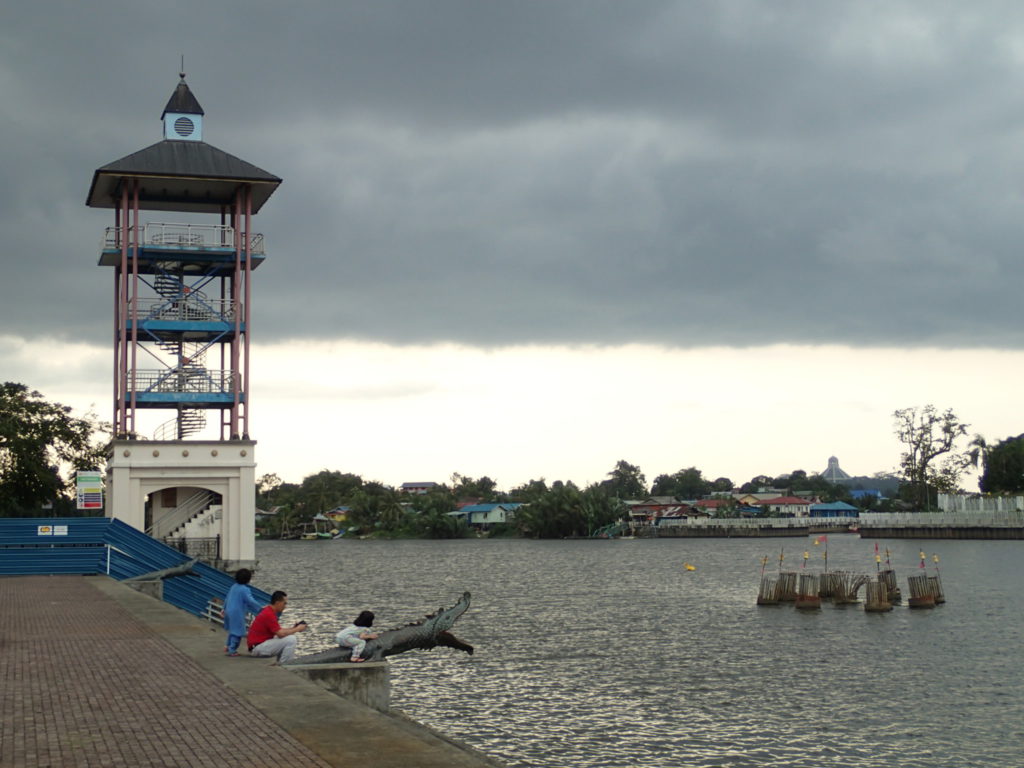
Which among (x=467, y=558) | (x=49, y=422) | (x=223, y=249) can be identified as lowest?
(x=467, y=558)

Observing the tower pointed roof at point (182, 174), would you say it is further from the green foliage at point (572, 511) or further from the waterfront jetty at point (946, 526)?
the green foliage at point (572, 511)

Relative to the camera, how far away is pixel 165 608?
28031 millimetres

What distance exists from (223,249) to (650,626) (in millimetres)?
28349

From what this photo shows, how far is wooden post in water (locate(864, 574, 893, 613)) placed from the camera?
1975 inches

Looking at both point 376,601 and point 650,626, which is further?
point 376,601

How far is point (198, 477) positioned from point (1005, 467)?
520 ft

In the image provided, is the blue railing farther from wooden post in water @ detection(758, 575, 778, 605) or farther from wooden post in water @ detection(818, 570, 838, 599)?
wooden post in water @ detection(818, 570, 838, 599)

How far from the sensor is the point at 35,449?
73750 mm

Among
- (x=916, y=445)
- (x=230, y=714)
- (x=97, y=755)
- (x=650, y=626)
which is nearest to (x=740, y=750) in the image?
(x=230, y=714)

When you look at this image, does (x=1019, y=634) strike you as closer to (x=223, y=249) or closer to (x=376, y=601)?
(x=376, y=601)

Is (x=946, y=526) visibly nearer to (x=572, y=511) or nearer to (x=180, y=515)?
(x=572, y=511)

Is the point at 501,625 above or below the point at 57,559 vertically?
below

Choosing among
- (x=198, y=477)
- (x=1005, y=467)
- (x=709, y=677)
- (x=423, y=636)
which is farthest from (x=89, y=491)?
(x=1005, y=467)

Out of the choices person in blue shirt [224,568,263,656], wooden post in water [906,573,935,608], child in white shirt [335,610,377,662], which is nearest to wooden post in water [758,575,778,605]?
wooden post in water [906,573,935,608]
